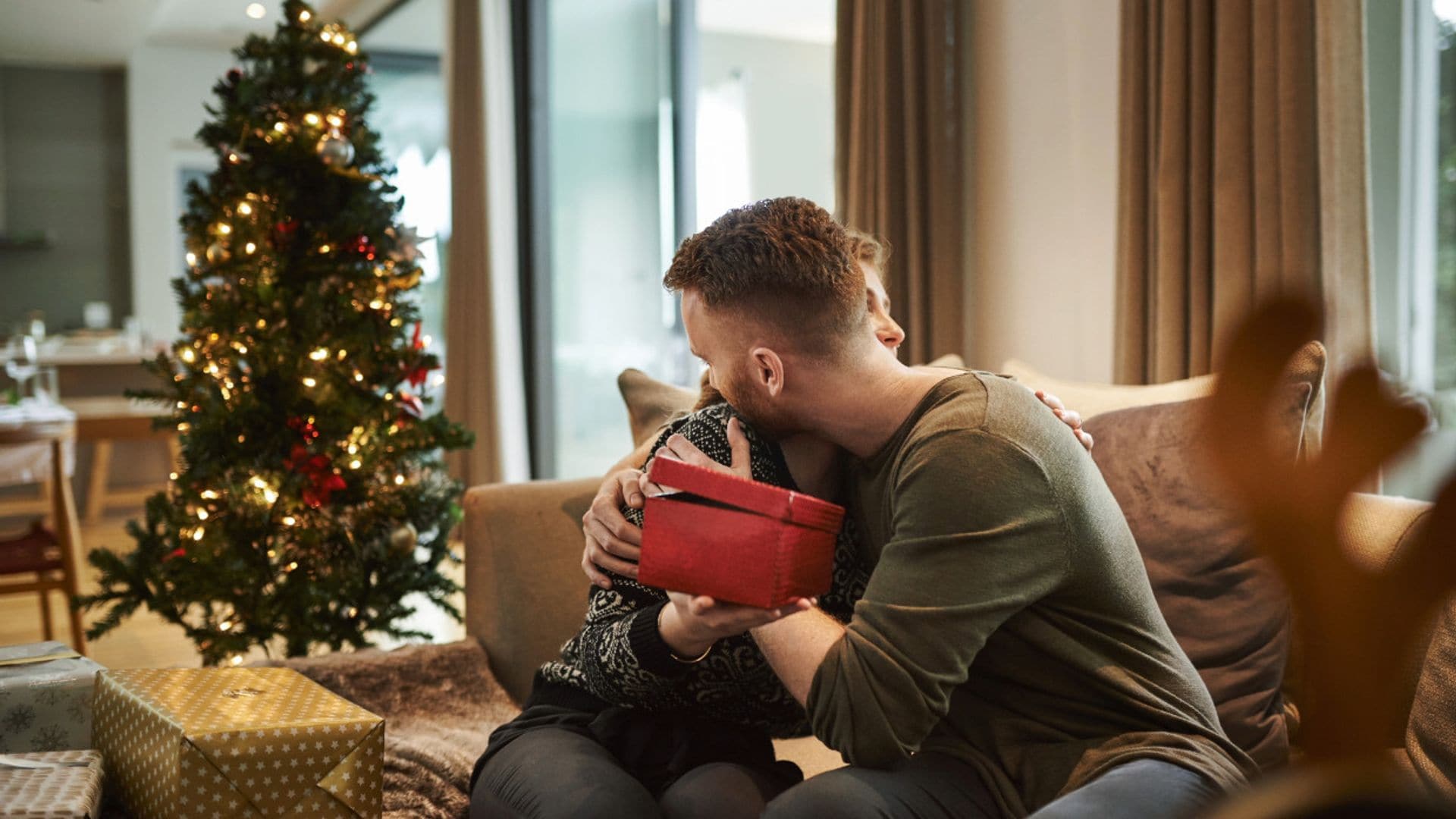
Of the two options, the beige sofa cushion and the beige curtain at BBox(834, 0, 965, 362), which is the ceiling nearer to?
the beige curtain at BBox(834, 0, 965, 362)

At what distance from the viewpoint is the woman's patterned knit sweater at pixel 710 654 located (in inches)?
49.2

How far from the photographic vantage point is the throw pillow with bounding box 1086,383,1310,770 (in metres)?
1.40

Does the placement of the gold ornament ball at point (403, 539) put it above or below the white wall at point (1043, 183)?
below

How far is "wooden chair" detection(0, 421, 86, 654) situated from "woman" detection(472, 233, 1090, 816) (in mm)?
2480

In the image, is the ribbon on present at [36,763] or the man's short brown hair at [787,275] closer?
the man's short brown hair at [787,275]

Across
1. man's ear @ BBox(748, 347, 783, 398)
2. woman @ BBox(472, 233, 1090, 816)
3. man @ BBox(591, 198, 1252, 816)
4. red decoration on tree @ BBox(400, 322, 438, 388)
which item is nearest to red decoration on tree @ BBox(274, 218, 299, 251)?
red decoration on tree @ BBox(400, 322, 438, 388)

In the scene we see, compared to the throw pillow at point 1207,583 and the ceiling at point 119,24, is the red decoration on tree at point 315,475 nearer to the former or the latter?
the throw pillow at point 1207,583

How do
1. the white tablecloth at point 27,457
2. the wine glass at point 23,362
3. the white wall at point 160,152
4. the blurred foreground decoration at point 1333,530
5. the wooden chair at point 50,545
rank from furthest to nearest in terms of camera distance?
the white wall at point 160,152, the wine glass at point 23,362, the white tablecloth at point 27,457, the wooden chair at point 50,545, the blurred foreground decoration at point 1333,530

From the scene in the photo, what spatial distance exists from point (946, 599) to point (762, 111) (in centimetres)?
616

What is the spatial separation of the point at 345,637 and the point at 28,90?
7922 millimetres

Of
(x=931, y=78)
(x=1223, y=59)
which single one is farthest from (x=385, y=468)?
(x=1223, y=59)

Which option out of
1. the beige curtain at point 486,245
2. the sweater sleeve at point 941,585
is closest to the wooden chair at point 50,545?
the beige curtain at point 486,245

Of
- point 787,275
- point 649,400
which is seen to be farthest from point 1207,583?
point 649,400

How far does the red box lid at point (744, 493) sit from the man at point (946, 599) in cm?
9
